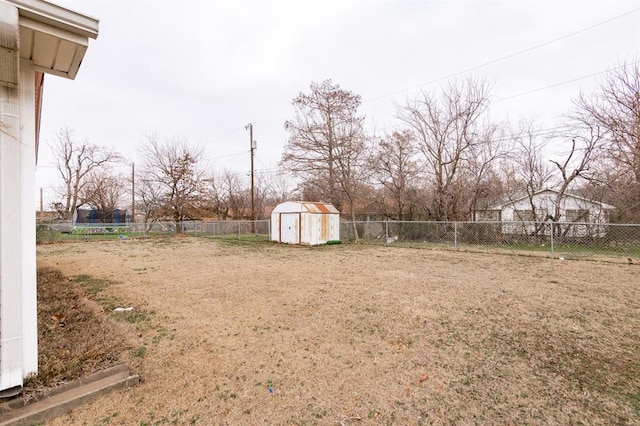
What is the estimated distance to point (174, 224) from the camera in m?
22.5

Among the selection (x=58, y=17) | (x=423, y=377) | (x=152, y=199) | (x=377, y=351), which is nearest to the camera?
(x=58, y=17)

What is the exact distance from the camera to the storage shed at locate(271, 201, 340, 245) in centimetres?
1398

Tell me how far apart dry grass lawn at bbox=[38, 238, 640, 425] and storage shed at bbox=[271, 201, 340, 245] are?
759cm

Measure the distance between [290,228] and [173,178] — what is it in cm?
1417

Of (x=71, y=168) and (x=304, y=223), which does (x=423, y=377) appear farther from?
(x=71, y=168)

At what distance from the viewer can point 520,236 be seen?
13.2 m

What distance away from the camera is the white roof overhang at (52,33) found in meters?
1.91

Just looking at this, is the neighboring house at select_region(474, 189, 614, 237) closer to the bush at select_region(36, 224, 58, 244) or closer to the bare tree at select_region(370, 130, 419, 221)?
the bare tree at select_region(370, 130, 419, 221)

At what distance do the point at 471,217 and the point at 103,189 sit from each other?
3417 cm

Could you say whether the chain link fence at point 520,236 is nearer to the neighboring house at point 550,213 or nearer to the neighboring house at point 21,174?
the neighboring house at point 550,213

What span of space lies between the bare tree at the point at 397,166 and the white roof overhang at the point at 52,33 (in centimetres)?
1519

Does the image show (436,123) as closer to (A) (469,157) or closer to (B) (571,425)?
(A) (469,157)

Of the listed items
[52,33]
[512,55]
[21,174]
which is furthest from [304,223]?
[512,55]

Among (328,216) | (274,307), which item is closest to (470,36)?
(328,216)
